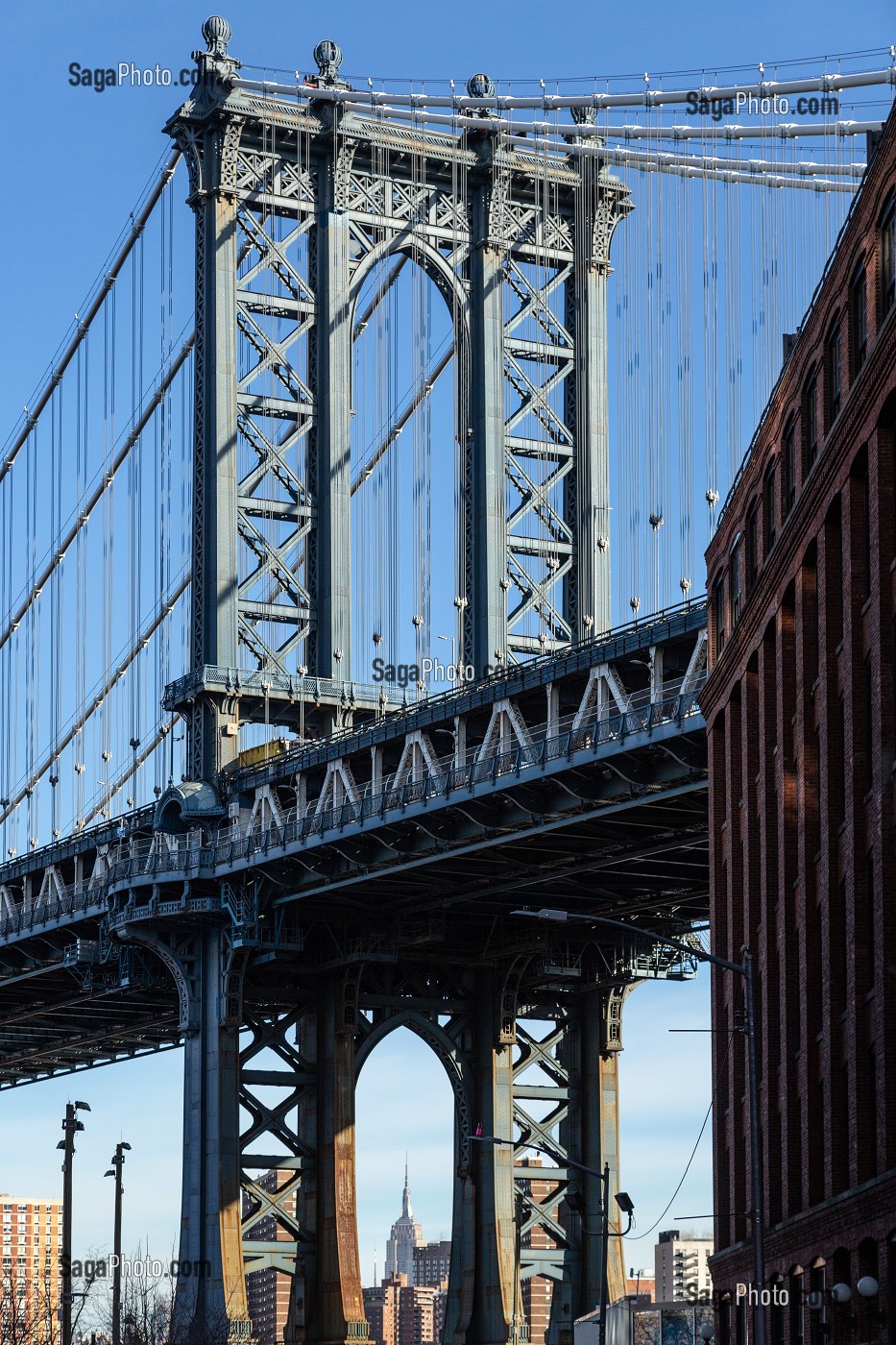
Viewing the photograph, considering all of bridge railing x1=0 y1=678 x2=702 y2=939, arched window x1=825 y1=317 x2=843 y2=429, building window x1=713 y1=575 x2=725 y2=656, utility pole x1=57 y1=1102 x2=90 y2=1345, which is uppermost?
arched window x1=825 y1=317 x2=843 y2=429

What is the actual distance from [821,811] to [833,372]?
25.6 ft

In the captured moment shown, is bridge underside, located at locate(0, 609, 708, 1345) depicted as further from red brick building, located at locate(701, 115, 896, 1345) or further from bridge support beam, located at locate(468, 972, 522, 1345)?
red brick building, located at locate(701, 115, 896, 1345)

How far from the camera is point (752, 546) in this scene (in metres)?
57.0

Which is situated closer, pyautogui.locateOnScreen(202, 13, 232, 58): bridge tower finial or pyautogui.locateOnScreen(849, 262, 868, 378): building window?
pyautogui.locateOnScreen(849, 262, 868, 378): building window

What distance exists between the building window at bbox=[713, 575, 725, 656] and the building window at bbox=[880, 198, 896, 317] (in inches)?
808

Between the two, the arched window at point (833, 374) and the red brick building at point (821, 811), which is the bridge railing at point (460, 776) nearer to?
the red brick building at point (821, 811)

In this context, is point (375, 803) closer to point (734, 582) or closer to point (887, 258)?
point (734, 582)

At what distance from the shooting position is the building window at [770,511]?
53.5 meters

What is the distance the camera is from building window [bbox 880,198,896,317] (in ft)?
135

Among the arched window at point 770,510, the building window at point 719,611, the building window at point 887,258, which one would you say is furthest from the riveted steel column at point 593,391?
the building window at point 887,258

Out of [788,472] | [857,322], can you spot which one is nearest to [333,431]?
[788,472]

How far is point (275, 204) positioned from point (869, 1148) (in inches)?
2403

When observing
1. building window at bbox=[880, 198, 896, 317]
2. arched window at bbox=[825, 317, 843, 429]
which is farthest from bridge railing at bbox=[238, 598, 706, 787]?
building window at bbox=[880, 198, 896, 317]

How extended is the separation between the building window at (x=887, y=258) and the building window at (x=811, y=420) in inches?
253
